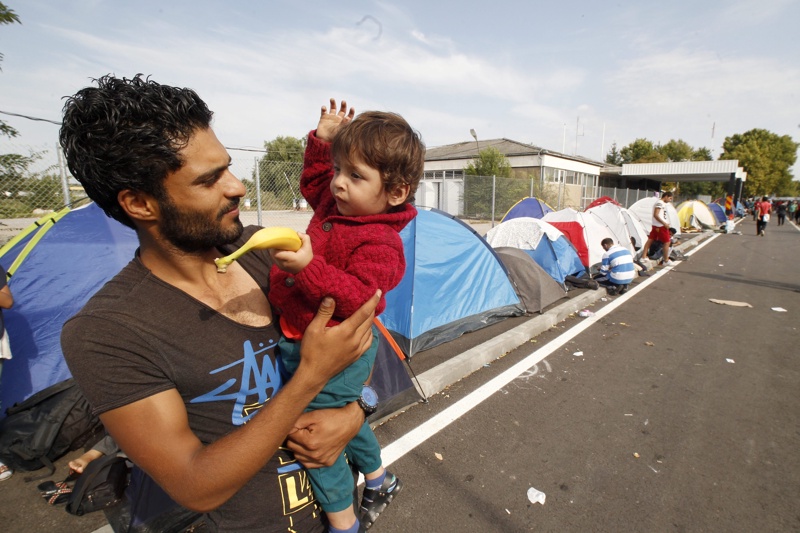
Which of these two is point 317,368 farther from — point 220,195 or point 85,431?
point 85,431

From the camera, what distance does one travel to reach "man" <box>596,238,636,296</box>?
25.4 feet

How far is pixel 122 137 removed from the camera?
3.59ft

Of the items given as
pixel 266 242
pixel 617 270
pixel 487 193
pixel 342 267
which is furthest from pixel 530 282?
pixel 487 193

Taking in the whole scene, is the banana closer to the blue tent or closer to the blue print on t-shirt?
the blue print on t-shirt

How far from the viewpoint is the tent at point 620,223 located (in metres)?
10.7

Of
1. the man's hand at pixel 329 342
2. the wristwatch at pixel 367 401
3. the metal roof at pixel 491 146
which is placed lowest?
the wristwatch at pixel 367 401

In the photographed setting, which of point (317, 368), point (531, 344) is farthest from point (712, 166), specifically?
point (317, 368)

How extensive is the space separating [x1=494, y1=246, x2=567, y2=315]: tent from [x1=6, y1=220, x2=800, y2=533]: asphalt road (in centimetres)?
84

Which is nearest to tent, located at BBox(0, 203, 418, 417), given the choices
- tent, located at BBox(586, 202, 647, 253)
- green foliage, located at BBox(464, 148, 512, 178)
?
tent, located at BBox(586, 202, 647, 253)

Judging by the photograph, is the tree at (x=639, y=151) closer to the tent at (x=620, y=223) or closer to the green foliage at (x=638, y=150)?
the green foliage at (x=638, y=150)

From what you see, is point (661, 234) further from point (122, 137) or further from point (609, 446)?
point (122, 137)

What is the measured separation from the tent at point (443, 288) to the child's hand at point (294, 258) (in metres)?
3.49

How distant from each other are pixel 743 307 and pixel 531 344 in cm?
471

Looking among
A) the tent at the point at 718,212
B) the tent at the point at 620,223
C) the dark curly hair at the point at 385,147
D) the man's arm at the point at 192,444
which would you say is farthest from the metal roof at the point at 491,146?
the man's arm at the point at 192,444
